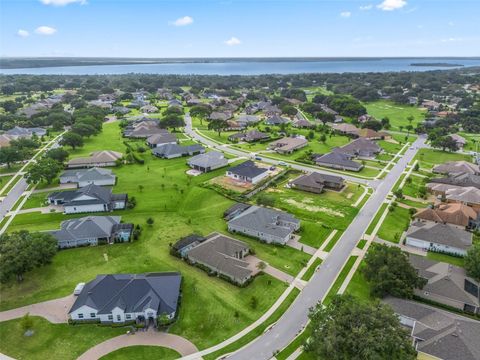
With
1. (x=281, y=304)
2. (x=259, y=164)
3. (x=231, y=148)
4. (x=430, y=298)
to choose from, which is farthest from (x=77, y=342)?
(x=231, y=148)

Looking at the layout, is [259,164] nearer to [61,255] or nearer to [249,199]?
[249,199]

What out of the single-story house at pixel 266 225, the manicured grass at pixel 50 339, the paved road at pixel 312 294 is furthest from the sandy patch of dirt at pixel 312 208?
the manicured grass at pixel 50 339

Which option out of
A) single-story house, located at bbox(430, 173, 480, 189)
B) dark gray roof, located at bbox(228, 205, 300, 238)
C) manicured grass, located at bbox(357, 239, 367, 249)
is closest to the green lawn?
dark gray roof, located at bbox(228, 205, 300, 238)

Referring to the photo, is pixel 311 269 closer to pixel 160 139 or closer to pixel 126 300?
pixel 126 300

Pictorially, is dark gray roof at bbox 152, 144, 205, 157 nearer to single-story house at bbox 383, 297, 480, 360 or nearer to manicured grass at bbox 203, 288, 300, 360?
manicured grass at bbox 203, 288, 300, 360

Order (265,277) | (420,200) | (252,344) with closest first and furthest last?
(252,344)
(265,277)
(420,200)

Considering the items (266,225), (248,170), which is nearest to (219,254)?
(266,225)

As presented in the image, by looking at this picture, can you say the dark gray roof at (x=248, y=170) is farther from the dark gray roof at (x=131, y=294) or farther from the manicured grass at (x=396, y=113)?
the manicured grass at (x=396, y=113)
